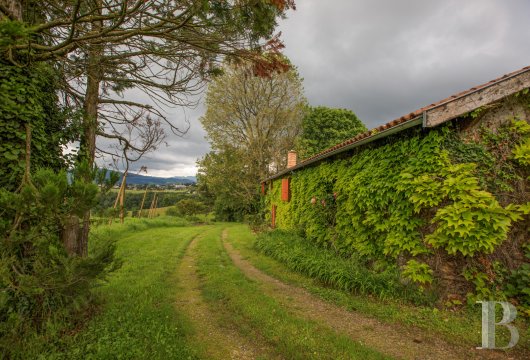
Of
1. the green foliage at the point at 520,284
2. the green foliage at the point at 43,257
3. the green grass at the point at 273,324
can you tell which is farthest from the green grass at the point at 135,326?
the green foliage at the point at 520,284

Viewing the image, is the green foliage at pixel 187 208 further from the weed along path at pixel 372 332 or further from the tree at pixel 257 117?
the weed along path at pixel 372 332

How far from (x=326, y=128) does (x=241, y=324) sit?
2350 cm

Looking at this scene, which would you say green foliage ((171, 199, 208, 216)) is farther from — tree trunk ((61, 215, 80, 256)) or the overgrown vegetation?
tree trunk ((61, 215, 80, 256))

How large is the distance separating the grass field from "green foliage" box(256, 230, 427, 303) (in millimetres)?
295

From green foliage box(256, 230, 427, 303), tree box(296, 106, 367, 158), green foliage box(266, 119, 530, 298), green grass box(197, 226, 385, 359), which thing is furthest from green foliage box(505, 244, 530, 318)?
tree box(296, 106, 367, 158)

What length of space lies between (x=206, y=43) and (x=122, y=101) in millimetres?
3097

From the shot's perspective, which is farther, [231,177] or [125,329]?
[231,177]

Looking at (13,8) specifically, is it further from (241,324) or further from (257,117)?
(257,117)

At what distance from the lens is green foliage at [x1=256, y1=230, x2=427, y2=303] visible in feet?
17.9

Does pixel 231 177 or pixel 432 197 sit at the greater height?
pixel 231 177

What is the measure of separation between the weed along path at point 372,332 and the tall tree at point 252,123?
16200mm

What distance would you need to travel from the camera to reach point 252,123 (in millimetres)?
21219

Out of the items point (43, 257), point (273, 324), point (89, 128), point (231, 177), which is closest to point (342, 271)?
point (273, 324)

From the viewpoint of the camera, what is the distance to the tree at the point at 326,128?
25.3 meters
